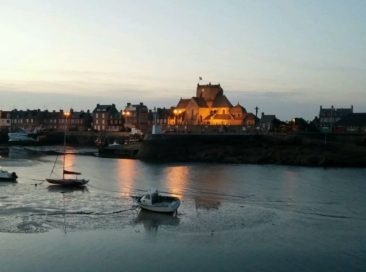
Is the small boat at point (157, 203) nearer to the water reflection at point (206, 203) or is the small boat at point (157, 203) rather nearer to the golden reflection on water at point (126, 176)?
the water reflection at point (206, 203)

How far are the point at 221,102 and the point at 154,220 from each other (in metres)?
89.6

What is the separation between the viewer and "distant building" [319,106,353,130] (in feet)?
410

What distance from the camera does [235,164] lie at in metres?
75.1

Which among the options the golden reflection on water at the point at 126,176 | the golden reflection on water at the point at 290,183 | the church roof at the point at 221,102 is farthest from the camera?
the church roof at the point at 221,102

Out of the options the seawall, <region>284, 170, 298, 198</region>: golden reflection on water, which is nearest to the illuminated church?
the seawall

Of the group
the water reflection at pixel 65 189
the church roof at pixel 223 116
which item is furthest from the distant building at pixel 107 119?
the water reflection at pixel 65 189

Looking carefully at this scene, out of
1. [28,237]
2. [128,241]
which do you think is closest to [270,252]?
[128,241]

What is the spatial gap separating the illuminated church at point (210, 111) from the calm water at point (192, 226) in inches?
2442

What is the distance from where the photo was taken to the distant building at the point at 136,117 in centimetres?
15100

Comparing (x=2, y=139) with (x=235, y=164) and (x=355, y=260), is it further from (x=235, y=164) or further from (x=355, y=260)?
(x=355, y=260)

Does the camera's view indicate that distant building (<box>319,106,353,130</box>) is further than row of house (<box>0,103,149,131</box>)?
No

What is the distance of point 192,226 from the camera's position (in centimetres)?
3322

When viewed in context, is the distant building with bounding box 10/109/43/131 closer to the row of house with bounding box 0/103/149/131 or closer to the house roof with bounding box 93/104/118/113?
the row of house with bounding box 0/103/149/131

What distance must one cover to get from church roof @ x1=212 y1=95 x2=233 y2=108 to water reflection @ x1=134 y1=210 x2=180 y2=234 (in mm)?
86177
